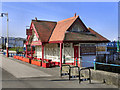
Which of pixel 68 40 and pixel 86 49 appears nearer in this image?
pixel 68 40

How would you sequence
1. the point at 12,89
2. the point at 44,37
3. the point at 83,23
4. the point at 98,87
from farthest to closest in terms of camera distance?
the point at 44,37 < the point at 83,23 < the point at 98,87 < the point at 12,89

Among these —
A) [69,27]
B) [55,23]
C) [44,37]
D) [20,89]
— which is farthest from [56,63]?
[20,89]

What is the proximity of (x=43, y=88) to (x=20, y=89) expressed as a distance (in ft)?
3.84

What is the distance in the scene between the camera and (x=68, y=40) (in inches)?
499

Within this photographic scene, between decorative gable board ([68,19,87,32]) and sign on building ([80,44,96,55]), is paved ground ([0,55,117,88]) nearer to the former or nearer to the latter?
sign on building ([80,44,96,55])

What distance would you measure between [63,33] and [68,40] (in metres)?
1.43

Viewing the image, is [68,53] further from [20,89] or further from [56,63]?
[20,89]

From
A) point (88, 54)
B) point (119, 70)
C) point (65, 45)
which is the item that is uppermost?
point (65, 45)

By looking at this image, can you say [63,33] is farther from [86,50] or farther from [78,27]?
[86,50]

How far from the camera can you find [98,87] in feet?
25.0

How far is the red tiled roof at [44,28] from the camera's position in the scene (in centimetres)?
1618

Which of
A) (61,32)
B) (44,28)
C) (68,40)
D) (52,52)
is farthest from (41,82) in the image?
(44,28)

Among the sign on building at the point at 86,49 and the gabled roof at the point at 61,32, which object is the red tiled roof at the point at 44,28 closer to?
the gabled roof at the point at 61,32

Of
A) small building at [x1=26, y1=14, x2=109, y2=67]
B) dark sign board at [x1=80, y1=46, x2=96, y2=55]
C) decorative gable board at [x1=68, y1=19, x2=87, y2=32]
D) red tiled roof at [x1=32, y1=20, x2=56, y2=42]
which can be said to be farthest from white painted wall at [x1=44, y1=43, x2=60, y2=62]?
decorative gable board at [x1=68, y1=19, x2=87, y2=32]
